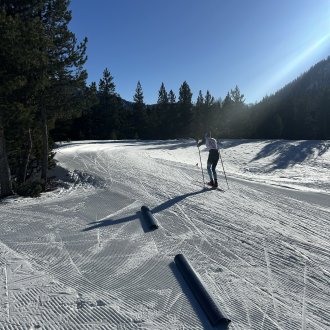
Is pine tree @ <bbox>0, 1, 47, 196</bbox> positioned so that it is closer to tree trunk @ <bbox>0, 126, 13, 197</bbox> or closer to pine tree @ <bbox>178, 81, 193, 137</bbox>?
tree trunk @ <bbox>0, 126, 13, 197</bbox>

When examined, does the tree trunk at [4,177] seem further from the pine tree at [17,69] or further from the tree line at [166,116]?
the tree line at [166,116]

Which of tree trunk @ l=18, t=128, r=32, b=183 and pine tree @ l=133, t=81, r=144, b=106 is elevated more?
pine tree @ l=133, t=81, r=144, b=106

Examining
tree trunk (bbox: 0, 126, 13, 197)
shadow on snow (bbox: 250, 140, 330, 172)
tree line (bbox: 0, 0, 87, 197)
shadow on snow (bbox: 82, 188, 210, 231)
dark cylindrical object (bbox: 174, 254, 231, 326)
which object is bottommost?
shadow on snow (bbox: 250, 140, 330, 172)

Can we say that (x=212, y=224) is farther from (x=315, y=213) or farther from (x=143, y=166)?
(x=143, y=166)

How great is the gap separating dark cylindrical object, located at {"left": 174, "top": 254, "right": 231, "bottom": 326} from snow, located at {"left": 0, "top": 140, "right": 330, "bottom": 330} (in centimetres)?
9

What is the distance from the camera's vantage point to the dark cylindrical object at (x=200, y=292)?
4062 mm

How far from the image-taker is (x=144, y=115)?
75750mm

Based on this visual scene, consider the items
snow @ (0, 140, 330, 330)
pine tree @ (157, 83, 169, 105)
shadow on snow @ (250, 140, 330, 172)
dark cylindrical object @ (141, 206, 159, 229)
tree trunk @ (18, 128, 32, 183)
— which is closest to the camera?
snow @ (0, 140, 330, 330)

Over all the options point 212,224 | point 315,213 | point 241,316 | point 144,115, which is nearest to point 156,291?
point 241,316

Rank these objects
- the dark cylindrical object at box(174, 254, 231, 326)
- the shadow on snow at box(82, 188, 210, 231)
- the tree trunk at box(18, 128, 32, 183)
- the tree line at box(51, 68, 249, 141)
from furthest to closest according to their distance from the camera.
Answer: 1. the tree line at box(51, 68, 249, 141)
2. the tree trunk at box(18, 128, 32, 183)
3. the shadow on snow at box(82, 188, 210, 231)
4. the dark cylindrical object at box(174, 254, 231, 326)

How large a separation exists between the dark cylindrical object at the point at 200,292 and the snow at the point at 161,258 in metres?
0.09

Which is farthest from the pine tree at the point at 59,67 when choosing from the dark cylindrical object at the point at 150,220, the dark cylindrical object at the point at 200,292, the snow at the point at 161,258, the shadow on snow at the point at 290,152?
the shadow on snow at the point at 290,152

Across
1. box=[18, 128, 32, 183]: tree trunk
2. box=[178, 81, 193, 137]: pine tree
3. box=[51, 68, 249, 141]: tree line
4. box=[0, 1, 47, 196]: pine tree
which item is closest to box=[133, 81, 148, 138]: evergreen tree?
box=[51, 68, 249, 141]: tree line

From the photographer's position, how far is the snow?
14.0 ft
